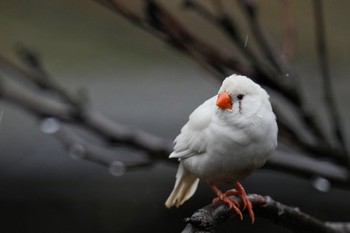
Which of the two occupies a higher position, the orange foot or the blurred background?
the orange foot

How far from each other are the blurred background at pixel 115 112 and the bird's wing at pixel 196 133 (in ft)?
5.10

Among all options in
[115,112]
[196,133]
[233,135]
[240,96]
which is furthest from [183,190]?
[115,112]

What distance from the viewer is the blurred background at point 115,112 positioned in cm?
489

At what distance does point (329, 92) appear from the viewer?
2.56 m

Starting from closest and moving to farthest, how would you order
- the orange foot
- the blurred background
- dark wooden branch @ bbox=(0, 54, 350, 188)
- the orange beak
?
the orange beak < the orange foot < dark wooden branch @ bbox=(0, 54, 350, 188) < the blurred background

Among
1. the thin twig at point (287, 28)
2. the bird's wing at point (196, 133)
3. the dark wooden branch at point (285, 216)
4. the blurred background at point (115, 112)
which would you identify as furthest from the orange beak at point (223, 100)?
the blurred background at point (115, 112)

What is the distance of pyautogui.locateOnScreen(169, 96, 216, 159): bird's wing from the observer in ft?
6.89

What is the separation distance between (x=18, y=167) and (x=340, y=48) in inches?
115

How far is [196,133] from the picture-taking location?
85.7 inches

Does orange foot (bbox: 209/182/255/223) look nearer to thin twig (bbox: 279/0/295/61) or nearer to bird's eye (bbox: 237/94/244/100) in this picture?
bird's eye (bbox: 237/94/244/100)

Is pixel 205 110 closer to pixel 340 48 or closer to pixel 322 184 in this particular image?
pixel 322 184

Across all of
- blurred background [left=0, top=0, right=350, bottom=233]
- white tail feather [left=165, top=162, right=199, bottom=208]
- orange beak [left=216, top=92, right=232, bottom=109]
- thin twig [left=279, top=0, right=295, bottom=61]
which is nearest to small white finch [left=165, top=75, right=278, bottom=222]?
orange beak [left=216, top=92, right=232, bottom=109]

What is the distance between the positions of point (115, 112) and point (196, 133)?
350cm

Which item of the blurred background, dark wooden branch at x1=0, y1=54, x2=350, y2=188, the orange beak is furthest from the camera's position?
the blurred background
